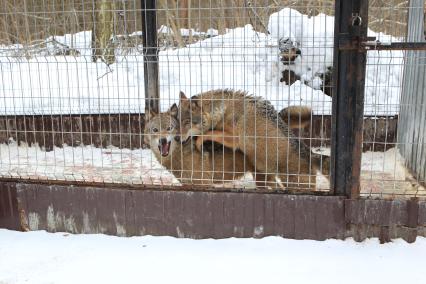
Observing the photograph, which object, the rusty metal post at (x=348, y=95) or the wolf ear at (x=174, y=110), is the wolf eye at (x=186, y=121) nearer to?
the wolf ear at (x=174, y=110)

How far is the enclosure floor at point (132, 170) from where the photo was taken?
16.6ft

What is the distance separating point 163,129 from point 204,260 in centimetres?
181

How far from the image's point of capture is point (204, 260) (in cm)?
413

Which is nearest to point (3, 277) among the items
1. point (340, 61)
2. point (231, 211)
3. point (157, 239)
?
point (157, 239)

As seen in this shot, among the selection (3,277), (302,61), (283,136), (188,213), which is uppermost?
(302,61)

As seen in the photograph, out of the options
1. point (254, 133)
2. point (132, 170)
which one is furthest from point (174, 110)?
point (132, 170)

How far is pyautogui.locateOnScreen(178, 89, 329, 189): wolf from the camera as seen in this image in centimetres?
507

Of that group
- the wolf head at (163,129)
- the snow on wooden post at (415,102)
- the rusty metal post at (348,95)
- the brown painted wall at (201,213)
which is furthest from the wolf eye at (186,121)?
the snow on wooden post at (415,102)

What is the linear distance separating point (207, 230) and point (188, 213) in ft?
0.81

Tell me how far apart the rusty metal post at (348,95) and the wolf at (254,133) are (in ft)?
2.13

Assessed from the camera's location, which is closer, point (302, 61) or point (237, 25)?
point (237, 25)

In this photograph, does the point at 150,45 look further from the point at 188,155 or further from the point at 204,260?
the point at 204,260

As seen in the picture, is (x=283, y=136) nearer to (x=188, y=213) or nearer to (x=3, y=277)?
(x=188, y=213)

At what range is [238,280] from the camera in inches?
149
